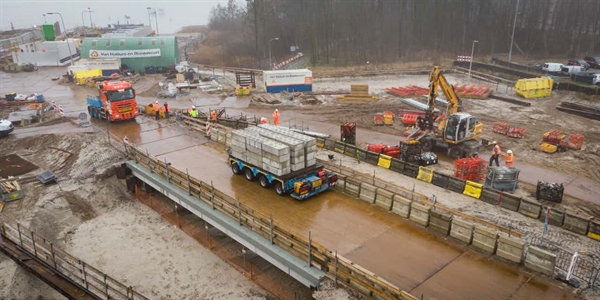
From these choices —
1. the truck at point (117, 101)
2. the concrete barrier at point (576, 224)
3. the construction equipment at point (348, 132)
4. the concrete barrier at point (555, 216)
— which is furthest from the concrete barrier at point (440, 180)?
the truck at point (117, 101)

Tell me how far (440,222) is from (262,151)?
26.4 feet

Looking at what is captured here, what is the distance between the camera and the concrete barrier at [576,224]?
16344mm

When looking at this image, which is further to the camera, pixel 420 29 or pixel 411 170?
pixel 420 29

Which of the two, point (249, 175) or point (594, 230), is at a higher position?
point (249, 175)

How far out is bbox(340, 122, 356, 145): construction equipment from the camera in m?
28.4

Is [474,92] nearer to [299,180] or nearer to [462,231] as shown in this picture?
[299,180]

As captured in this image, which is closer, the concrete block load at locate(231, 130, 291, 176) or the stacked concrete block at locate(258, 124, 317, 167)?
the concrete block load at locate(231, 130, 291, 176)

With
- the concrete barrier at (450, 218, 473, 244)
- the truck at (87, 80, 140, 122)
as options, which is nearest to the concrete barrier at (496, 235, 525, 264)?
the concrete barrier at (450, 218, 473, 244)

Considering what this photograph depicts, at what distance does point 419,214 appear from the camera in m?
16.5

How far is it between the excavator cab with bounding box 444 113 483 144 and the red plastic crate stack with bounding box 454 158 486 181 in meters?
3.85

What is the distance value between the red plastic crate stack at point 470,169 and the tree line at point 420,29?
1799 inches

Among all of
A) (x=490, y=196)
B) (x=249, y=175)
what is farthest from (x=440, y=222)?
(x=249, y=175)

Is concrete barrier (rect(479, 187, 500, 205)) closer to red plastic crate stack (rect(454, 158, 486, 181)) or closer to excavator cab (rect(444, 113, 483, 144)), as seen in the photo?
red plastic crate stack (rect(454, 158, 486, 181))

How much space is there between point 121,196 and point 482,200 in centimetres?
1943
